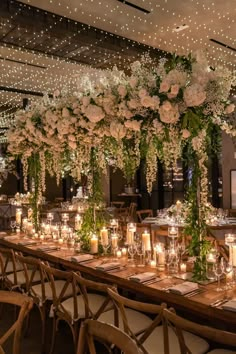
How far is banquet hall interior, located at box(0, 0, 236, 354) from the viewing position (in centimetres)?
314

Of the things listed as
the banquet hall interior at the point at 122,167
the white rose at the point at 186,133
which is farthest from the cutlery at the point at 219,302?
the white rose at the point at 186,133

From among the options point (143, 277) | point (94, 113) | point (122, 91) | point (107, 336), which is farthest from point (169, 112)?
point (107, 336)

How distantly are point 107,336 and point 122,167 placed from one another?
2.98 metres

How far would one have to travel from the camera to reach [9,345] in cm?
411

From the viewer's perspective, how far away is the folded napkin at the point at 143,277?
353cm

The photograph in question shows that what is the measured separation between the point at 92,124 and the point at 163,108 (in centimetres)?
124

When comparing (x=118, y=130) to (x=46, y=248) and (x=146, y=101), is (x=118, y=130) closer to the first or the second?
(x=146, y=101)

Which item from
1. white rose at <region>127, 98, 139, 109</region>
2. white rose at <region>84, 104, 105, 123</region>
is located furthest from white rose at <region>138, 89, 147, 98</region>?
white rose at <region>84, 104, 105, 123</region>

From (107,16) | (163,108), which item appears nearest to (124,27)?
(107,16)

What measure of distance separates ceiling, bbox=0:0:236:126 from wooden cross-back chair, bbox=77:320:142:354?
336 cm

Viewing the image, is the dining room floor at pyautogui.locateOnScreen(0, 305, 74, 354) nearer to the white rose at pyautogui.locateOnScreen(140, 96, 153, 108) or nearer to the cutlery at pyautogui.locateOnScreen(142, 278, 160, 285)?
the cutlery at pyautogui.locateOnScreen(142, 278, 160, 285)

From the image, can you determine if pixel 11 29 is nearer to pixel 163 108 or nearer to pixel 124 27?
pixel 124 27

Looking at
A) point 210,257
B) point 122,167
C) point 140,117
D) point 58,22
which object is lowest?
point 210,257

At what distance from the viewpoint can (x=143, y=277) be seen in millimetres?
3580
